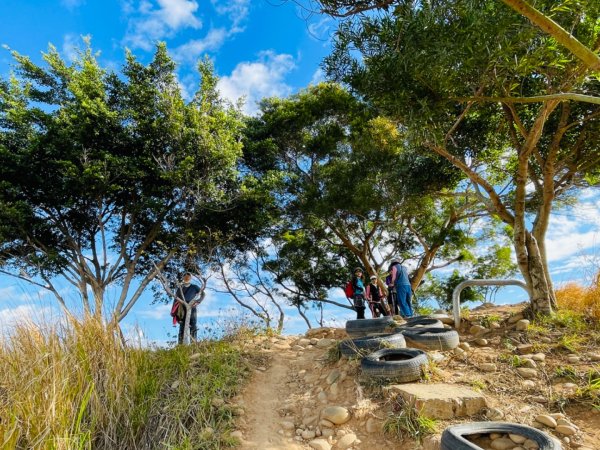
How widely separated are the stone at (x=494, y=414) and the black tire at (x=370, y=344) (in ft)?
5.43

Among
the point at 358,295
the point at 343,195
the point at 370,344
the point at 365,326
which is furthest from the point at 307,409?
the point at 343,195

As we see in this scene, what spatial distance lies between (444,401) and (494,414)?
18.9 inches

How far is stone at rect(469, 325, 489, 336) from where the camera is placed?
6869 millimetres

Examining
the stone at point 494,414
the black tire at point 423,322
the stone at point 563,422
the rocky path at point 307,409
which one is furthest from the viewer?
→ the black tire at point 423,322

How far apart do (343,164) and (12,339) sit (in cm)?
1043

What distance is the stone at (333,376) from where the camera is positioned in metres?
5.30

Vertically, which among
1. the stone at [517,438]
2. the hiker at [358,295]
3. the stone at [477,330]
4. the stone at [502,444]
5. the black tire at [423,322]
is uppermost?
the hiker at [358,295]

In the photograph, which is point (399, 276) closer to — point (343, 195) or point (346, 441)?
point (343, 195)

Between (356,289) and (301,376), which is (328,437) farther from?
(356,289)

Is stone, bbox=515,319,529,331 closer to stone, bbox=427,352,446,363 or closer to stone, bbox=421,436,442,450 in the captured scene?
stone, bbox=427,352,446,363

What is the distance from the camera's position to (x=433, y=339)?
18.9 feet

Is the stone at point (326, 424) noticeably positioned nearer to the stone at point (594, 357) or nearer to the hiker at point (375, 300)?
the stone at point (594, 357)

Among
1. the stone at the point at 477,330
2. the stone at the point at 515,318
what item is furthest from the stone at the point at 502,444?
the stone at the point at 515,318

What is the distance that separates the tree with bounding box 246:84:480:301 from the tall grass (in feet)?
28.0
